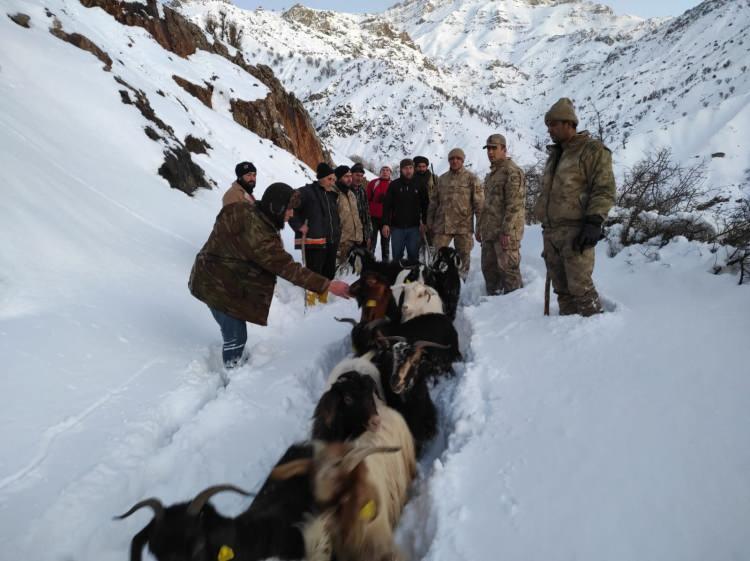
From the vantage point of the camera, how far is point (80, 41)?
11.5 meters

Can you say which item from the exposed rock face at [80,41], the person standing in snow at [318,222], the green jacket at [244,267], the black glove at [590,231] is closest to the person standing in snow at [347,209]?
the person standing in snow at [318,222]

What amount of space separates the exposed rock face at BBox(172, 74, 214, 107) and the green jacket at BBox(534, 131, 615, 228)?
1690 cm

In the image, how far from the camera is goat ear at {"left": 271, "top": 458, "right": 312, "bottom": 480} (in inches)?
74.0

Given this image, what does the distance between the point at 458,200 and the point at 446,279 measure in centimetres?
129

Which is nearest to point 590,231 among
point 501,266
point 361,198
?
point 501,266

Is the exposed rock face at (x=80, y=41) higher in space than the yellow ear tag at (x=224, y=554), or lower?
higher

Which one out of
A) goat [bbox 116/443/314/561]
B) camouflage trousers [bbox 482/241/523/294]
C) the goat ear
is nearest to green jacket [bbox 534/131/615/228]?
camouflage trousers [bbox 482/241/523/294]

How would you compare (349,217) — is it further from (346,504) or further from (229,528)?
(229,528)

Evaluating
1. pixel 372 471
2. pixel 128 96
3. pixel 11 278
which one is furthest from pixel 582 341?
pixel 128 96

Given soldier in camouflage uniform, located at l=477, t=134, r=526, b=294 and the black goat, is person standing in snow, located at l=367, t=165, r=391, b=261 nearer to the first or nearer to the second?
the black goat

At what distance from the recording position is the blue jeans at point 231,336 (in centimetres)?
377

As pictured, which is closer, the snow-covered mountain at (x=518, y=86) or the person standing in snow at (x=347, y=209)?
the person standing in snow at (x=347, y=209)

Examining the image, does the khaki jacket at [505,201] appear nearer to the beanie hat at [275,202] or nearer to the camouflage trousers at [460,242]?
the camouflage trousers at [460,242]

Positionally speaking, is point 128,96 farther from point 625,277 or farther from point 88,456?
point 625,277
